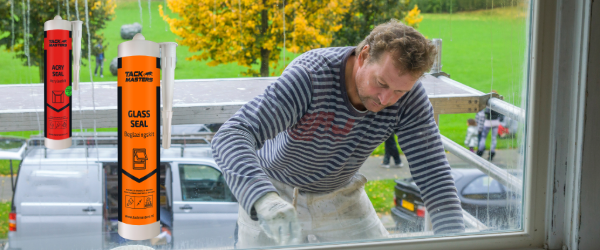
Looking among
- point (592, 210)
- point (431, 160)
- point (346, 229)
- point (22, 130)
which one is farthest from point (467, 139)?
point (22, 130)

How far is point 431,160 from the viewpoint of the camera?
3.44 ft

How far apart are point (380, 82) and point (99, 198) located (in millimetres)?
856

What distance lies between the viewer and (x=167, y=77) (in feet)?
1.99

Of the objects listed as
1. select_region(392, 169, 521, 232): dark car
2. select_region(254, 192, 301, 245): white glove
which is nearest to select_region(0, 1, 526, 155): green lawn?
select_region(392, 169, 521, 232): dark car

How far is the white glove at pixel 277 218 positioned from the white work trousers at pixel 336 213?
165mm

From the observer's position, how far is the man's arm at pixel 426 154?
1.04 metres

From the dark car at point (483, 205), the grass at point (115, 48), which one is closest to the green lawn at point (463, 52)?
the grass at point (115, 48)

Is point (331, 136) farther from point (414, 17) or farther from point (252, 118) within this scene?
point (414, 17)

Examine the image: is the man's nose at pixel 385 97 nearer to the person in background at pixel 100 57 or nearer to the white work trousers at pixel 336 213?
the white work trousers at pixel 336 213

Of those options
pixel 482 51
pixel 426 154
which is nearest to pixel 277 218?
pixel 426 154

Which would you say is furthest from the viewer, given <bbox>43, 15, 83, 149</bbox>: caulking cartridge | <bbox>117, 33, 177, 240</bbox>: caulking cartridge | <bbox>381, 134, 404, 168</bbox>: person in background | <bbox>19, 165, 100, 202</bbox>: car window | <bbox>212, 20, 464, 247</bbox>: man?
<bbox>381, 134, 404, 168</bbox>: person in background

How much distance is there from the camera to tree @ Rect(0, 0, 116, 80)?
899 millimetres

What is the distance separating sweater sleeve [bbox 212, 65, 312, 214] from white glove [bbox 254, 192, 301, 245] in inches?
0.6

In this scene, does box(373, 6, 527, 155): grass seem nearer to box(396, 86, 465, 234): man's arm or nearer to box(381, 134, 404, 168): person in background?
box(381, 134, 404, 168): person in background
